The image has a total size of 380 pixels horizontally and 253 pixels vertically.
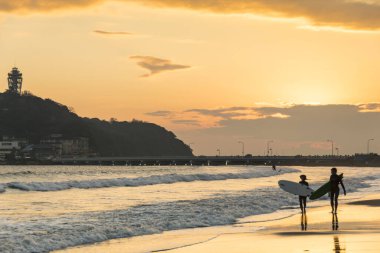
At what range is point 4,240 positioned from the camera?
24297 mm

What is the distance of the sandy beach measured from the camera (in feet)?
73.4

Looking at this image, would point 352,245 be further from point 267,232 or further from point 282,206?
point 282,206

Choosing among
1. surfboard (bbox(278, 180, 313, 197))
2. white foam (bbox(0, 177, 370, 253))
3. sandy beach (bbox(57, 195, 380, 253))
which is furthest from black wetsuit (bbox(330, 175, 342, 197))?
white foam (bbox(0, 177, 370, 253))

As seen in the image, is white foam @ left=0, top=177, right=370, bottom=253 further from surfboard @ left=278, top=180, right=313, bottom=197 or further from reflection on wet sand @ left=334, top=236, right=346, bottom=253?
reflection on wet sand @ left=334, top=236, right=346, bottom=253

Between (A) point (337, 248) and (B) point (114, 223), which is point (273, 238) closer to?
(A) point (337, 248)

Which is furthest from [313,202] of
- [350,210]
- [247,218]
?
[247,218]

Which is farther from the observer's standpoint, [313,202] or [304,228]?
[313,202]

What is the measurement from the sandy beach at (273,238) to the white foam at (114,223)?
3.48ft

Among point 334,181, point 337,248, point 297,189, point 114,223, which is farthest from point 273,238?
point 297,189

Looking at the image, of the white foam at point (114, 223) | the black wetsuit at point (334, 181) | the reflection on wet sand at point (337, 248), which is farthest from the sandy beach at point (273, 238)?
the black wetsuit at point (334, 181)

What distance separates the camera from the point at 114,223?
30594 mm

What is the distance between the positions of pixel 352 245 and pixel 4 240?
40.2ft

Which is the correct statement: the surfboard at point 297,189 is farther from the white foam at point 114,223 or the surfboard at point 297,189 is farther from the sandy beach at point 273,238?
the white foam at point 114,223

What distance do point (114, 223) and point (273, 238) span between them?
8469 millimetres
